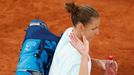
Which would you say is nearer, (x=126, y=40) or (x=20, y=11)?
(x=126, y=40)

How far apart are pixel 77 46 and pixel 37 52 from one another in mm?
283

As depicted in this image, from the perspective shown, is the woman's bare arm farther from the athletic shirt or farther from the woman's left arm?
the woman's left arm

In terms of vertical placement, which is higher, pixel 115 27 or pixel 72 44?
pixel 72 44

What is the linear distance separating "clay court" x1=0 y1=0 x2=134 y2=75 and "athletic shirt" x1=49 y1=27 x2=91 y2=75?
3.78 feet

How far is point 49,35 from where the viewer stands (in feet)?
7.48

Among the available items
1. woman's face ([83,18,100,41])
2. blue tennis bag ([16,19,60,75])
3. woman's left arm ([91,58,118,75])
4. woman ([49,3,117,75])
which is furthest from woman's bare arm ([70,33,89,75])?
woman's left arm ([91,58,118,75])

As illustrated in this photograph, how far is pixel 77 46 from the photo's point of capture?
6.44 feet

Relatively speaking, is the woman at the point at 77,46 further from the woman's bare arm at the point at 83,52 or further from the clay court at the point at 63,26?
the clay court at the point at 63,26

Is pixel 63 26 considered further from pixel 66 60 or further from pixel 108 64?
pixel 66 60

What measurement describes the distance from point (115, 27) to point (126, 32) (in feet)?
0.42

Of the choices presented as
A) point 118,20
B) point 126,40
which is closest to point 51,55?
point 126,40

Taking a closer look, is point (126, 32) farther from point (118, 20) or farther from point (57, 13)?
point (57, 13)

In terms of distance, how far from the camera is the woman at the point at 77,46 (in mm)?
1972

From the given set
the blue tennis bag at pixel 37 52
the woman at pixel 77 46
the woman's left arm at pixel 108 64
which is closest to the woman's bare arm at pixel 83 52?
the woman at pixel 77 46
